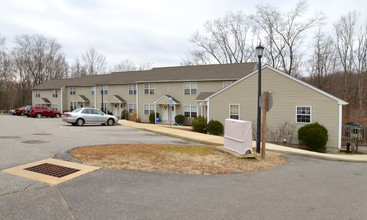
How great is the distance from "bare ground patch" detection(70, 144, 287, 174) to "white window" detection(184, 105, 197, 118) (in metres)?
18.2

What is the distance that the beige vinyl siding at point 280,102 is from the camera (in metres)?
17.4

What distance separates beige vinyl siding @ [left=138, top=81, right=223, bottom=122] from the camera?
2767 cm

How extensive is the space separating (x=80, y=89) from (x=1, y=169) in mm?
37090

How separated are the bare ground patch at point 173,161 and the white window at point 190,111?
18.2 meters

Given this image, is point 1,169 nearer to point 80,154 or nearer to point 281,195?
point 80,154

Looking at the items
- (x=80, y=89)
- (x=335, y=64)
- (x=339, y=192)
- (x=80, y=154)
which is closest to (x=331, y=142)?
(x=339, y=192)

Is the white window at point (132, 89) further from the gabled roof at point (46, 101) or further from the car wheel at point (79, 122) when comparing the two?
the gabled roof at point (46, 101)

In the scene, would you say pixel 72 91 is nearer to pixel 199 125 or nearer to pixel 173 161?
pixel 199 125

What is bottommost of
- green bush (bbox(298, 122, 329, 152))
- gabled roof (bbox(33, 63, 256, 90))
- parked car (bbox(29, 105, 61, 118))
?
green bush (bbox(298, 122, 329, 152))

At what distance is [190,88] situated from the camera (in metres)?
28.8

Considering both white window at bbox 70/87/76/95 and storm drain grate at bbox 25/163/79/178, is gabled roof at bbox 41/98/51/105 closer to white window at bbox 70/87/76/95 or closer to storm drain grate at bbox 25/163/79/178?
white window at bbox 70/87/76/95

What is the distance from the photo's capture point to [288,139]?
60.6 ft

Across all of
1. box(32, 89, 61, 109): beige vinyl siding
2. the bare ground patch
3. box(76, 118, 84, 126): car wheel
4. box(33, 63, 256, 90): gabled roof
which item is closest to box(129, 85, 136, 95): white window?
box(33, 63, 256, 90): gabled roof

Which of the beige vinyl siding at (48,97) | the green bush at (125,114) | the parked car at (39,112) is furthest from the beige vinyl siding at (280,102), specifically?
the beige vinyl siding at (48,97)
